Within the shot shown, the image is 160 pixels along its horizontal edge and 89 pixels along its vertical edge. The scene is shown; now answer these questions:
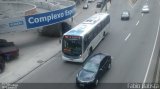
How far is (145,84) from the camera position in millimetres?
25422

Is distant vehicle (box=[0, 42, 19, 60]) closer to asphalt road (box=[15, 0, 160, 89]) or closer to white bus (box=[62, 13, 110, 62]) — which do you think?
asphalt road (box=[15, 0, 160, 89])

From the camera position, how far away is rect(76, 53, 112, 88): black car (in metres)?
24.6

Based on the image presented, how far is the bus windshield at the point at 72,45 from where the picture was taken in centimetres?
3025

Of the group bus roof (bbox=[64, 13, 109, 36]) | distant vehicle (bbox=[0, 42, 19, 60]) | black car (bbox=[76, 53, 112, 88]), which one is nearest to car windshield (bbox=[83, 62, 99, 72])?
black car (bbox=[76, 53, 112, 88])

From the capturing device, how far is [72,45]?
30.5m

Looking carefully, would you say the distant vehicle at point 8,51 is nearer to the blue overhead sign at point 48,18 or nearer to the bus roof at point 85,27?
the blue overhead sign at point 48,18

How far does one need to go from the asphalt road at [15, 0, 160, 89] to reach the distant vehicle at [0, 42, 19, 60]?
13.0 feet

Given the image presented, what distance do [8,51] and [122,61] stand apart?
12.5 meters

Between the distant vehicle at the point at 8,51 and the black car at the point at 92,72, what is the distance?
33.4 ft

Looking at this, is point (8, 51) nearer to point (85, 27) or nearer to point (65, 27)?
point (85, 27)

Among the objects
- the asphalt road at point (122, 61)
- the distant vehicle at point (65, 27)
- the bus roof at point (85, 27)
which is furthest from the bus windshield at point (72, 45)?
the distant vehicle at point (65, 27)

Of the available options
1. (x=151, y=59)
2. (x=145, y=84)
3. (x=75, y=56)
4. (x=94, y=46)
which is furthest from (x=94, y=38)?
(x=145, y=84)

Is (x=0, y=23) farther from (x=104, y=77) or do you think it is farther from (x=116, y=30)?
(x=116, y=30)

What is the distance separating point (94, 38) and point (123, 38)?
23.6ft
